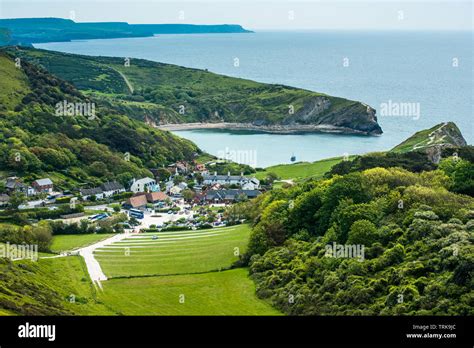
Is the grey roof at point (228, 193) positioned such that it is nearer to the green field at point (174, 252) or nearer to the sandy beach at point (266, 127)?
the green field at point (174, 252)

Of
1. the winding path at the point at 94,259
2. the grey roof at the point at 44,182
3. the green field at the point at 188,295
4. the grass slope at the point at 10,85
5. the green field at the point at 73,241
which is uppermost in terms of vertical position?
the grass slope at the point at 10,85

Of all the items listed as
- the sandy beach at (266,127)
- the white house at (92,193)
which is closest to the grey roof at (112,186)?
the white house at (92,193)

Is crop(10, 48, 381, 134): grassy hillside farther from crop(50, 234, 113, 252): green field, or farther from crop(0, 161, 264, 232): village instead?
crop(50, 234, 113, 252): green field

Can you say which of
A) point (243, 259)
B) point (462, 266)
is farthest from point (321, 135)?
→ point (462, 266)

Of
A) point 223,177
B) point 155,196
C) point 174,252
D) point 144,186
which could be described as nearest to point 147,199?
point 155,196

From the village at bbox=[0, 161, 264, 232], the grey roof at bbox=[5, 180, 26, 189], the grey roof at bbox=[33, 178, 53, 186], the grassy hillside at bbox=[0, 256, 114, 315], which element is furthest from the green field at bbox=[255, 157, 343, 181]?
the grassy hillside at bbox=[0, 256, 114, 315]

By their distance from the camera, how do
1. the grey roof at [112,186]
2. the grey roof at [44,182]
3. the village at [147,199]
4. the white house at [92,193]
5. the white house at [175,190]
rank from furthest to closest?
the white house at [175,190] → the grey roof at [112,186] → the grey roof at [44,182] → the white house at [92,193] → the village at [147,199]

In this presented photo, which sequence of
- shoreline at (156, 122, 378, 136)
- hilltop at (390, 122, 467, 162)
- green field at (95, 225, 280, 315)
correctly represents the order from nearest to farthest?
green field at (95, 225, 280, 315), hilltop at (390, 122, 467, 162), shoreline at (156, 122, 378, 136)
